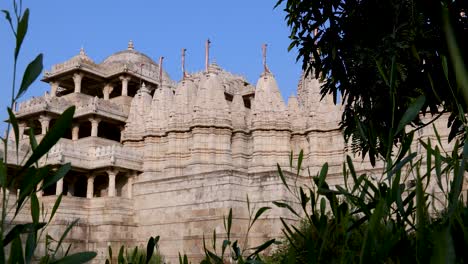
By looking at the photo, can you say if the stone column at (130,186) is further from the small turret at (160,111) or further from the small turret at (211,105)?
the small turret at (211,105)

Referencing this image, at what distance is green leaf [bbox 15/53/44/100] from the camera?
0.97 metres

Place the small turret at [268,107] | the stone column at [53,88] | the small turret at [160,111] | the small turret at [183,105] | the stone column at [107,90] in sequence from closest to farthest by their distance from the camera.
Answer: the small turret at [268,107]
the small turret at [183,105]
the small turret at [160,111]
the stone column at [53,88]
the stone column at [107,90]

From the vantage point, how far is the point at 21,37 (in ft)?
3.01

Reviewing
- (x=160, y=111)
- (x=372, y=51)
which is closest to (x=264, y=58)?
(x=160, y=111)

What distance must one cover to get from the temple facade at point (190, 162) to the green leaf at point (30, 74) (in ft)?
48.7

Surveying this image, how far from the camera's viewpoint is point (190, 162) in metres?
18.1

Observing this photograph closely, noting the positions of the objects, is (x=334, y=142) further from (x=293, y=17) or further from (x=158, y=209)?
(x=293, y=17)

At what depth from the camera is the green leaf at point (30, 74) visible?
969 millimetres

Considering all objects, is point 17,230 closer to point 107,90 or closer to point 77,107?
point 77,107

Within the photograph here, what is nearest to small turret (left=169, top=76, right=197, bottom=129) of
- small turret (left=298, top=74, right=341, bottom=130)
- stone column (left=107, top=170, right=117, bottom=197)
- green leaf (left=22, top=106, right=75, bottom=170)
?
stone column (left=107, top=170, right=117, bottom=197)

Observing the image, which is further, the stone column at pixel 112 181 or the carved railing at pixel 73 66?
the carved railing at pixel 73 66

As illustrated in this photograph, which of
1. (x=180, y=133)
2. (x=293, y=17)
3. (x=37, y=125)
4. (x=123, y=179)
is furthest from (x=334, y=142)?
(x=37, y=125)

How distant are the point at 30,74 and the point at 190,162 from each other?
56.5 feet

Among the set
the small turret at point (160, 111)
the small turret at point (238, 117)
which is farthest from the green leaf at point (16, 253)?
the small turret at point (160, 111)
